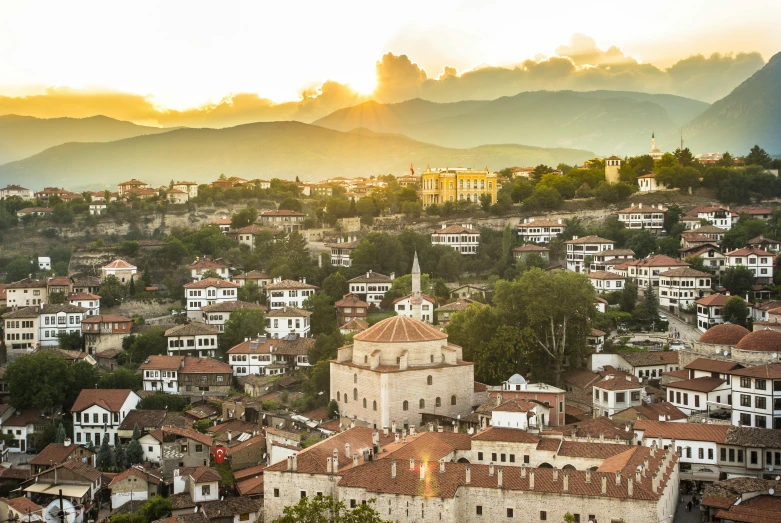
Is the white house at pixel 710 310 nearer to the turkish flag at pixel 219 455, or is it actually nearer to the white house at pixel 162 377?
the turkish flag at pixel 219 455

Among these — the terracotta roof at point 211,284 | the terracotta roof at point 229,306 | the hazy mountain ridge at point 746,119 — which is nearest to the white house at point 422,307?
the terracotta roof at point 229,306

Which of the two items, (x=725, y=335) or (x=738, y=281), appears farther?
(x=738, y=281)

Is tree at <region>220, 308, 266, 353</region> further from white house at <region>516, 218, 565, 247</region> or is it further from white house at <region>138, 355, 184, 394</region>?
white house at <region>516, 218, 565, 247</region>

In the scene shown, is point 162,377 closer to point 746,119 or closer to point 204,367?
point 204,367

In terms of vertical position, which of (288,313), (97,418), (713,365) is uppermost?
(288,313)

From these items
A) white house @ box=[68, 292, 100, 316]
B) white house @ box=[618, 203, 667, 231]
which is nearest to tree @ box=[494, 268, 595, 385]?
white house @ box=[618, 203, 667, 231]

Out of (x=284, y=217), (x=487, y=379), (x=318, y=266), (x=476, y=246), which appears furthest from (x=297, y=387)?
(x=284, y=217)

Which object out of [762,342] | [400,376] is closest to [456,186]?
[400,376]
